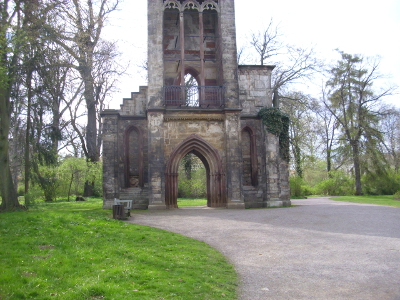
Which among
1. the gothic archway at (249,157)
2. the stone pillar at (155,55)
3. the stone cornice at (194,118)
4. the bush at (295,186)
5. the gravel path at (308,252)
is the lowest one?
the gravel path at (308,252)

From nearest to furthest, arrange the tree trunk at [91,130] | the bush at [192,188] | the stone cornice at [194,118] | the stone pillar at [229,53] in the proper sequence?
the stone cornice at [194,118] < the stone pillar at [229,53] < the tree trunk at [91,130] < the bush at [192,188]

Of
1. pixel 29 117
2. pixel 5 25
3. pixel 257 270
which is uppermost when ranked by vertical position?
pixel 5 25

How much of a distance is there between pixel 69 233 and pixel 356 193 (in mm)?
29641

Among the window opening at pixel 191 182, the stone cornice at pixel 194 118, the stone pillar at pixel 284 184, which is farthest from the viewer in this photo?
the window opening at pixel 191 182

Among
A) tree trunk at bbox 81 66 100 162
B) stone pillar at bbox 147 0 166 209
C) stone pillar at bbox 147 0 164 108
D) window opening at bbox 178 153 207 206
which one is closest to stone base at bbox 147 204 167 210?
stone pillar at bbox 147 0 166 209

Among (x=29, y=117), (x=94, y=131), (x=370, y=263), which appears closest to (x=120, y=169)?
(x=29, y=117)

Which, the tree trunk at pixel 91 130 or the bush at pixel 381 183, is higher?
the tree trunk at pixel 91 130

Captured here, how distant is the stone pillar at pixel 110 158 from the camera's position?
58.2ft

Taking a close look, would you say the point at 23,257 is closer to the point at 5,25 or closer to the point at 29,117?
the point at 5,25

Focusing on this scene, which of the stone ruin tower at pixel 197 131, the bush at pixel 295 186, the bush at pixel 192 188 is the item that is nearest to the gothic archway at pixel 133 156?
the stone ruin tower at pixel 197 131

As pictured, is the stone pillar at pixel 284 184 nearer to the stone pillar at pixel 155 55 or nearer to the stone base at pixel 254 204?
the stone base at pixel 254 204

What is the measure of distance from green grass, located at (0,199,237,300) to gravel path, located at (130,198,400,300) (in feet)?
1.96

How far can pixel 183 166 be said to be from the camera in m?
34.1

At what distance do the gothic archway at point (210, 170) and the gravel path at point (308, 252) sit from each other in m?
4.74
